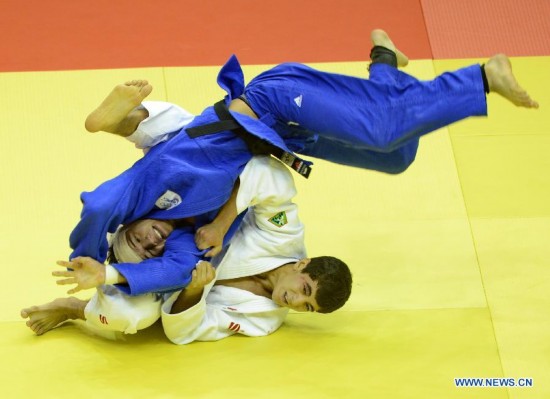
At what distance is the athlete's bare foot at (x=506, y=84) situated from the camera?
338cm

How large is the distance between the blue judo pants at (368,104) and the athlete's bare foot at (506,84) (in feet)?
0.15

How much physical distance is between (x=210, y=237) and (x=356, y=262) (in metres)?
1.07

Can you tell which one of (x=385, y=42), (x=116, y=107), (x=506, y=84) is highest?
(x=385, y=42)

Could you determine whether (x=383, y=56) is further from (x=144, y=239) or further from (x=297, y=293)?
(x=144, y=239)

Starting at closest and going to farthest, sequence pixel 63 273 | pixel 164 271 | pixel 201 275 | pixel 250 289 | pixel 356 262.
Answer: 1. pixel 63 273
2. pixel 164 271
3. pixel 201 275
4. pixel 250 289
5. pixel 356 262

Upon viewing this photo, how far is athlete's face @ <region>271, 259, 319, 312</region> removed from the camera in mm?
3709

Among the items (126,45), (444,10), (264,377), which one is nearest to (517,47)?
(444,10)

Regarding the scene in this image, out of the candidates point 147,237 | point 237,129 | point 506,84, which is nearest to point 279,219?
point 237,129

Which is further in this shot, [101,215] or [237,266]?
[237,266]

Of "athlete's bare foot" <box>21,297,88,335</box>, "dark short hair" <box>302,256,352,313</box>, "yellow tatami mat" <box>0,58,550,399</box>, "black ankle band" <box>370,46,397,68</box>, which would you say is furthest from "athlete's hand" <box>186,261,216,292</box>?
"black ankle band" <box>370,46,397,68</box>

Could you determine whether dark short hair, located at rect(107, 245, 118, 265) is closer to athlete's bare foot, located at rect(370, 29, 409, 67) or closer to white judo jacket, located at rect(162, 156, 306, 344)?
white judo jacket, located at rect(162, 156, 306, 344)

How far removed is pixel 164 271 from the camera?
3439 mm

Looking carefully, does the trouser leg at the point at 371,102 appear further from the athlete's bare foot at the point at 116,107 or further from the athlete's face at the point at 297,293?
the athlete's face at the point at 297,293

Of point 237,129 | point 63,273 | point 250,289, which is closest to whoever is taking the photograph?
point 63,273
